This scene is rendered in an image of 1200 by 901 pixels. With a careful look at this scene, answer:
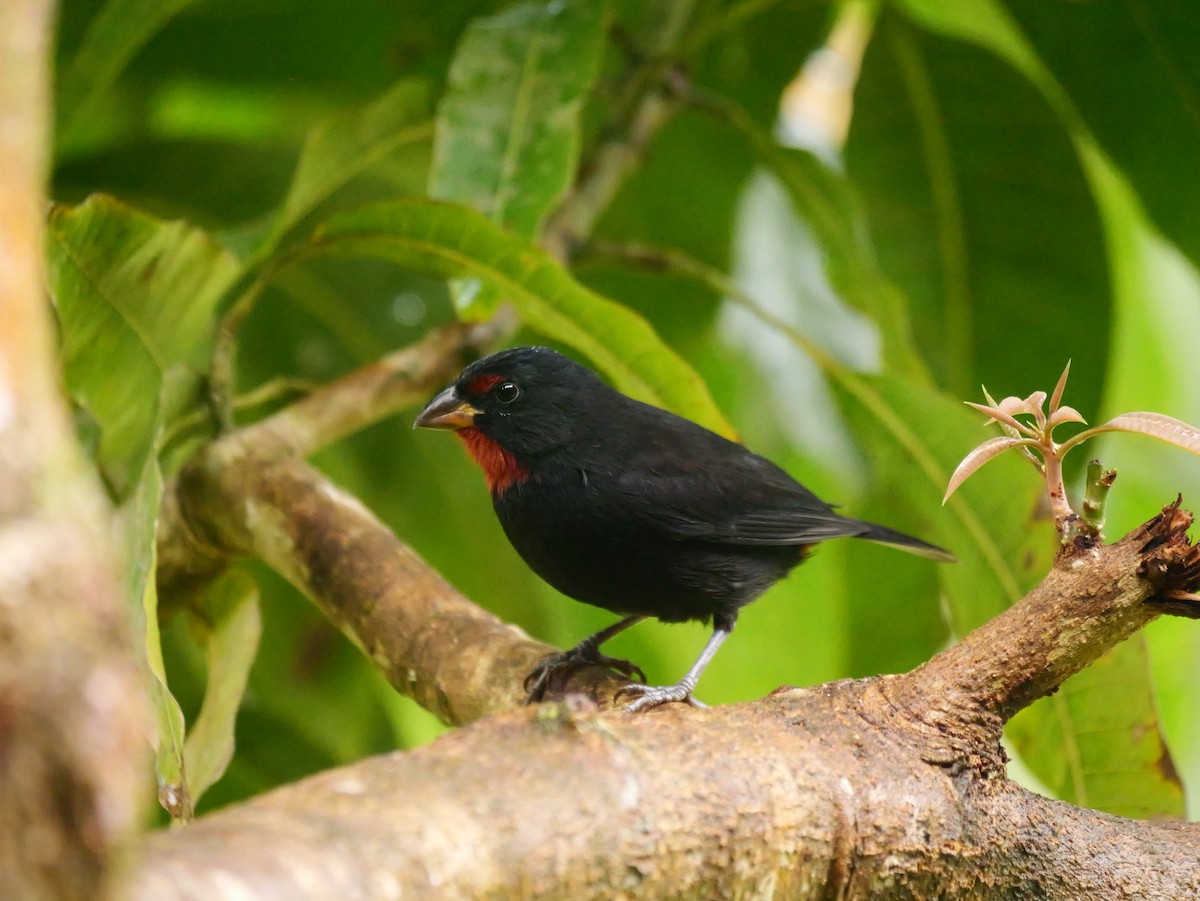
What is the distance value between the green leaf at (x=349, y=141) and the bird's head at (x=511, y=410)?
533 millimetres

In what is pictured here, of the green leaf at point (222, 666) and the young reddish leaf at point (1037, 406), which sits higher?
the young reddish leaf at point (1037, 406)

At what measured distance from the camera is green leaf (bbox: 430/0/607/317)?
109 inches

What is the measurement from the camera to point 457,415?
9.59ft

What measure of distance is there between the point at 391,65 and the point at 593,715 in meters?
3.05

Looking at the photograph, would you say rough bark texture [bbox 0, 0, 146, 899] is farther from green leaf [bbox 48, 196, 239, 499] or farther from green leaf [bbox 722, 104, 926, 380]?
green leaf [bbox 722, 104, 926, 380]

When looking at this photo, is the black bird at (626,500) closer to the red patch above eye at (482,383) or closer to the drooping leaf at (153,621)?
the red patch above eye at (482,383)

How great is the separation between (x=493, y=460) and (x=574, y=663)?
Result: 81 centimetres

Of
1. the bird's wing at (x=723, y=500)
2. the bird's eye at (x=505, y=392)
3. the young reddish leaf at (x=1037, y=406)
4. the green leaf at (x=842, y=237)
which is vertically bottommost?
the bird's wing at (x=723, y=500)

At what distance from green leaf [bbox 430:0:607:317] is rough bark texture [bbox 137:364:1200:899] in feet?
3.97

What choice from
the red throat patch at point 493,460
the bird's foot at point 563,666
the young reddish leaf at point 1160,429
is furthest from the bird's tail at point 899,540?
the young reddish leaf at point 1160,429

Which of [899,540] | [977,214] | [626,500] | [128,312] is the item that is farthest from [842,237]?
[128,312]

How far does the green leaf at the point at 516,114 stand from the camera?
9.06 feet

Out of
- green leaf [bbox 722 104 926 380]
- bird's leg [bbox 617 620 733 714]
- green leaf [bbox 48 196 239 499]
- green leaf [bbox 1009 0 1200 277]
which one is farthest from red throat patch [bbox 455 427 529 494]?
green leaf [bbox 1009 0 1200 277]

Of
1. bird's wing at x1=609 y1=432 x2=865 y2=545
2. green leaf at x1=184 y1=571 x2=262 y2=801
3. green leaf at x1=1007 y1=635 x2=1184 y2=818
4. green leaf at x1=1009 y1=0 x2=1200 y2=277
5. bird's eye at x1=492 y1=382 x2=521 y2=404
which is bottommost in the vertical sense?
green leaf at x1=184 y1=571 x2=262 y2=801
